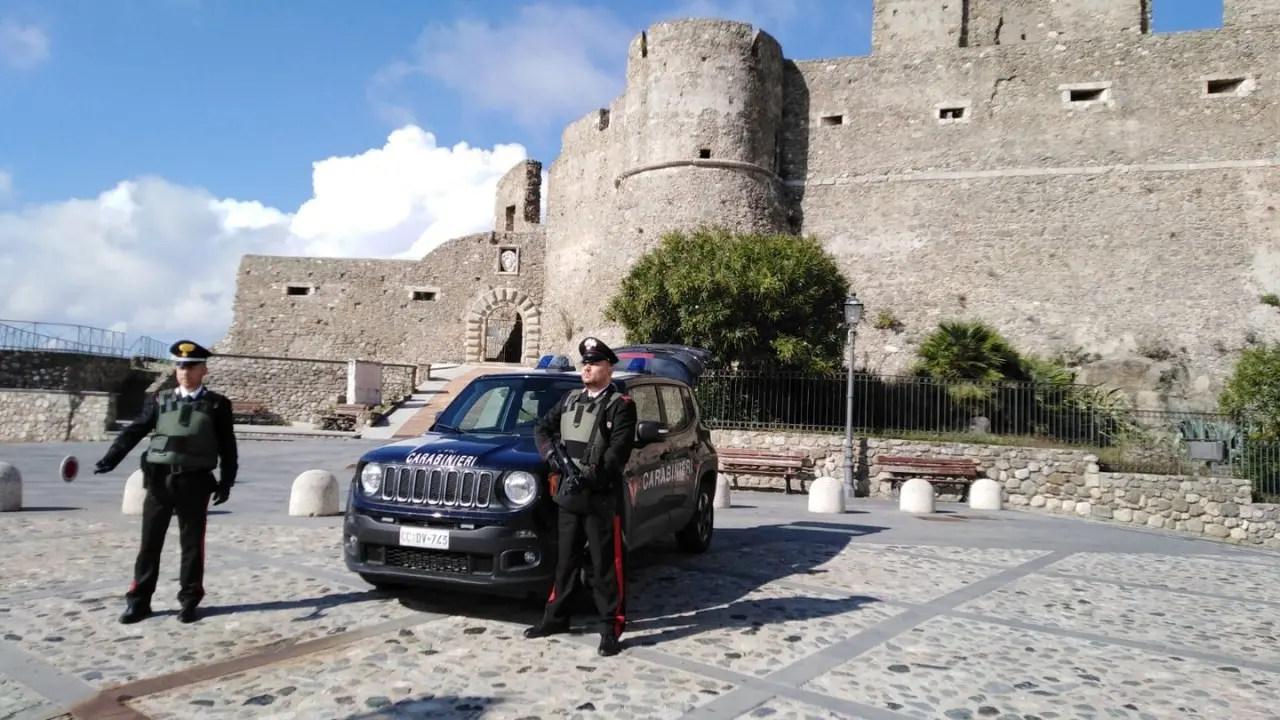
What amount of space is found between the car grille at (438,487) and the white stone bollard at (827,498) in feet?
25.4

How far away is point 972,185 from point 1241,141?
7170 mm

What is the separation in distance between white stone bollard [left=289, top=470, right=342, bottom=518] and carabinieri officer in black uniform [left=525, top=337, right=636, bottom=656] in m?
5.34

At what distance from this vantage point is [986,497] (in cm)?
1380

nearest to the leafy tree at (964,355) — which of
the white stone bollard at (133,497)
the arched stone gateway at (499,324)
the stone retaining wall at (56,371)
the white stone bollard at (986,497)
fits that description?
the white stone bollard at (986,497)

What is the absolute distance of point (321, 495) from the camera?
951cm

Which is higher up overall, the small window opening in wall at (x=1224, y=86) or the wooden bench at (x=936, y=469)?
the small window opening in wall at (x=1224, y=86)

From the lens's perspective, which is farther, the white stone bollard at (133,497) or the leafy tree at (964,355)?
the leafy tree at (964,355)

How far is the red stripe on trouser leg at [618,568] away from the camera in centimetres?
480

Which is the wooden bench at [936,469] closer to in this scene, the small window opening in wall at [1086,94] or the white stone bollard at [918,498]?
the white stone bollard at [918,498]

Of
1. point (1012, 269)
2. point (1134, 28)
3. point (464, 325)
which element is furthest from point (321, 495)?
point (1134, 28)

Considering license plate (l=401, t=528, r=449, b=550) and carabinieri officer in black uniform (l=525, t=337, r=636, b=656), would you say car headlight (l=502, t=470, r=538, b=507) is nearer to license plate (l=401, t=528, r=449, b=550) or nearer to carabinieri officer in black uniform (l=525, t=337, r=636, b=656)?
carabinieri officer in black uniform (l=525, t=337, r=636, b=656)

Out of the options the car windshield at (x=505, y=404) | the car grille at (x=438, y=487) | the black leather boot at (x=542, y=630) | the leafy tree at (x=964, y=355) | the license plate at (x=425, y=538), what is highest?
the leafy tree at (x=964, y=355)

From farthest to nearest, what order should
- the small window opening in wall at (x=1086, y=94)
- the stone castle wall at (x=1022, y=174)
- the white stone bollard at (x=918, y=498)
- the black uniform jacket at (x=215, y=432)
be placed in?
the small window opening in wall at (x=1086, y=94), the stone castle wall at (x=1022, y=174), the white stone bollard at (x=918, y=498), the black uniform jacket at (x=215, y=432)

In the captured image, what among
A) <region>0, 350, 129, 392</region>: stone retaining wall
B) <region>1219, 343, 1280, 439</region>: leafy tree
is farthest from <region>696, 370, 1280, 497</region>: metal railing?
<region>0, 350, 129, 392</region>: stone retaining wall
